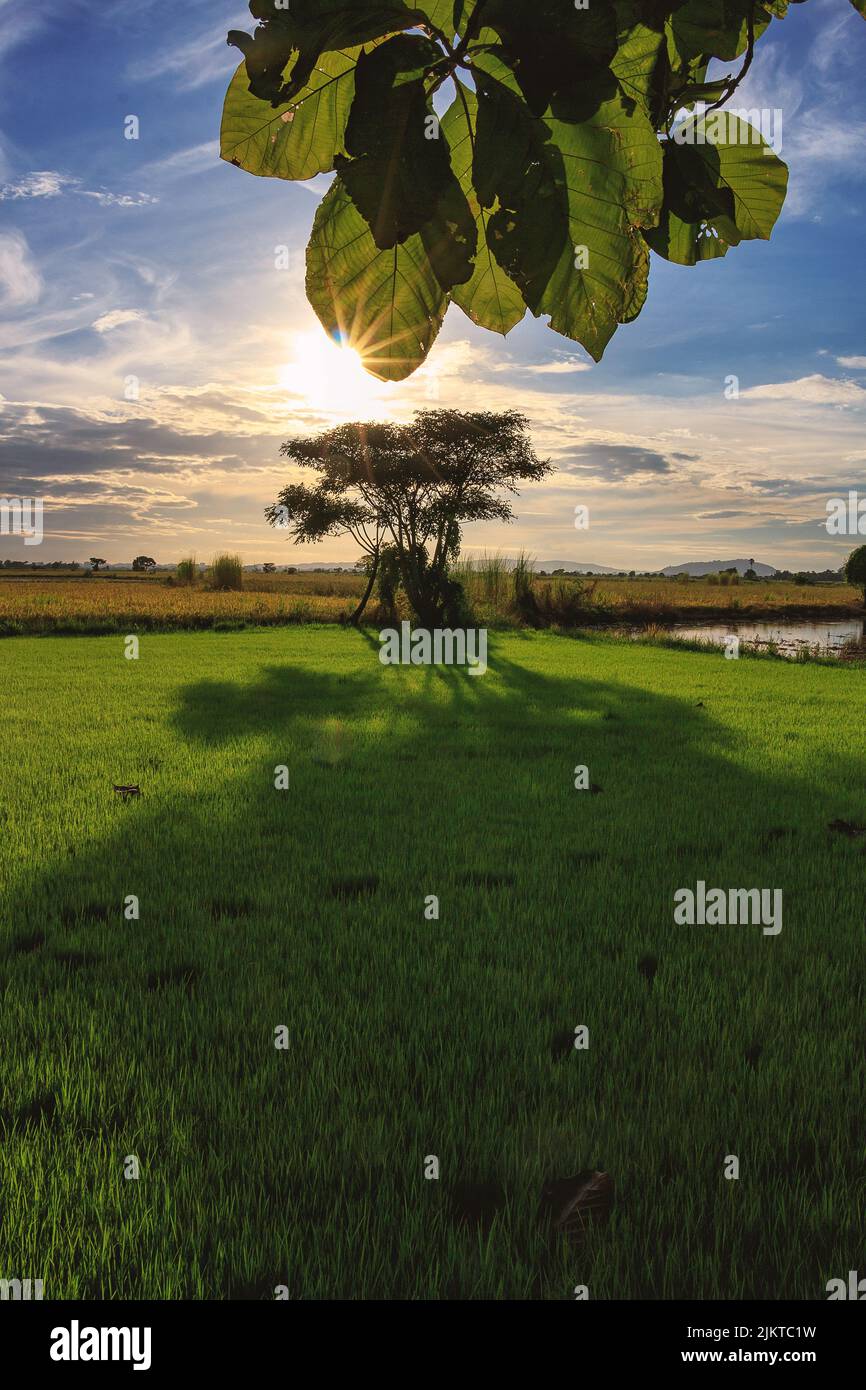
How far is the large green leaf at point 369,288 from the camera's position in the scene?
3.43ft

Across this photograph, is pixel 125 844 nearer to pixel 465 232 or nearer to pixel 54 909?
pixel 54 909

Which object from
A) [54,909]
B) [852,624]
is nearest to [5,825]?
[54,909]

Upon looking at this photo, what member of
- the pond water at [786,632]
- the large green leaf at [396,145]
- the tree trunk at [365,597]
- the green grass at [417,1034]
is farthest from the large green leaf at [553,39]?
the tree trunk at [365,597]

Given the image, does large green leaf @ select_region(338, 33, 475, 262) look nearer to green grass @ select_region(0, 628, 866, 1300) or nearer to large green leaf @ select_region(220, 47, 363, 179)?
large green leaf @ select_region(220, 47, 363, 179)

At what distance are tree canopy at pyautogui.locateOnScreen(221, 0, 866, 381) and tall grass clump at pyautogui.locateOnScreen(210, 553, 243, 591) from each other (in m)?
49.8

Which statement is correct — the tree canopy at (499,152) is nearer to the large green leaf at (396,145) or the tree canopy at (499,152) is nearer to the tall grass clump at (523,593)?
the large green leaf at (396,145)

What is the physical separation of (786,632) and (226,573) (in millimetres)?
31566

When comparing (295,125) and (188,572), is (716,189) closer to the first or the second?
(295,125)

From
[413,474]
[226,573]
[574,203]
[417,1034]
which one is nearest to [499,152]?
[574,203]

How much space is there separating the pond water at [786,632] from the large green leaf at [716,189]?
24395 millimetres

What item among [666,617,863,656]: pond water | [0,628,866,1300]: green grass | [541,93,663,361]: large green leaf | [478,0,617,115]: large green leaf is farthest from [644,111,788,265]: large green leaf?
[666,617,863,656]: pond water

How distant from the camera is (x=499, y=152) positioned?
90 centimetres

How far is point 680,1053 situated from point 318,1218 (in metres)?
1.39

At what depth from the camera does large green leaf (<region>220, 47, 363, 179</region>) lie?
3.27ft
